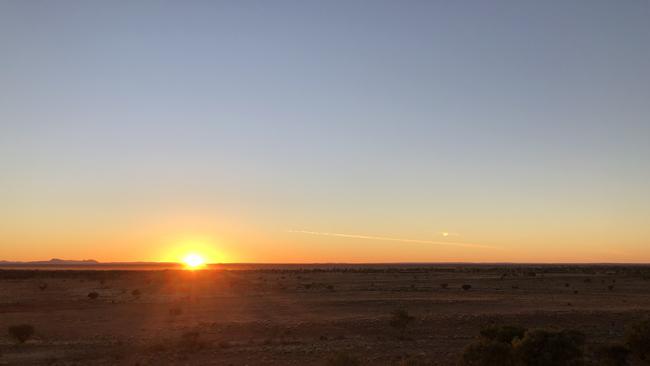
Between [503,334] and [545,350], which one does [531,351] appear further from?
[503,334]

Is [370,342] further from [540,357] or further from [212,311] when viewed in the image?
[212,311]

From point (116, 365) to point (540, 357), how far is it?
49.6 feet

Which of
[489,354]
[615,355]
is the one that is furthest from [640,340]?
[489,354]

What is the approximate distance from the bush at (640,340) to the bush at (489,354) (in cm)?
619

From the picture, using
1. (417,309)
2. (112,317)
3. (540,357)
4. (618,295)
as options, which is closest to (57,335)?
(112,317)

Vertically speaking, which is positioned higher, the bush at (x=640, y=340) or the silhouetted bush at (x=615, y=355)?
the bush at (x=640, y=340)

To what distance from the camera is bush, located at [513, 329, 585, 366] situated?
17844 millimetres

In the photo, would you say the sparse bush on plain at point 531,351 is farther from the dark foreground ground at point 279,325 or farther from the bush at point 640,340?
the dark foreground ground at point 279,325

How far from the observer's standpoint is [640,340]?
2209 centimetres

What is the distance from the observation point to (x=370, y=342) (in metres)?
29.5

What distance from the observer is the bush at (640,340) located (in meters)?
22.0

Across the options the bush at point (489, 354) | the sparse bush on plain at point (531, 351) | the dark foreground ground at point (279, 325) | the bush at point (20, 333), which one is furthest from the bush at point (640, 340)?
the bush at point (20, 333)

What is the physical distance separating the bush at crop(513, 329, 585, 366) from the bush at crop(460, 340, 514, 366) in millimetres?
363

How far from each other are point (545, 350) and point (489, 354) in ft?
5.23
